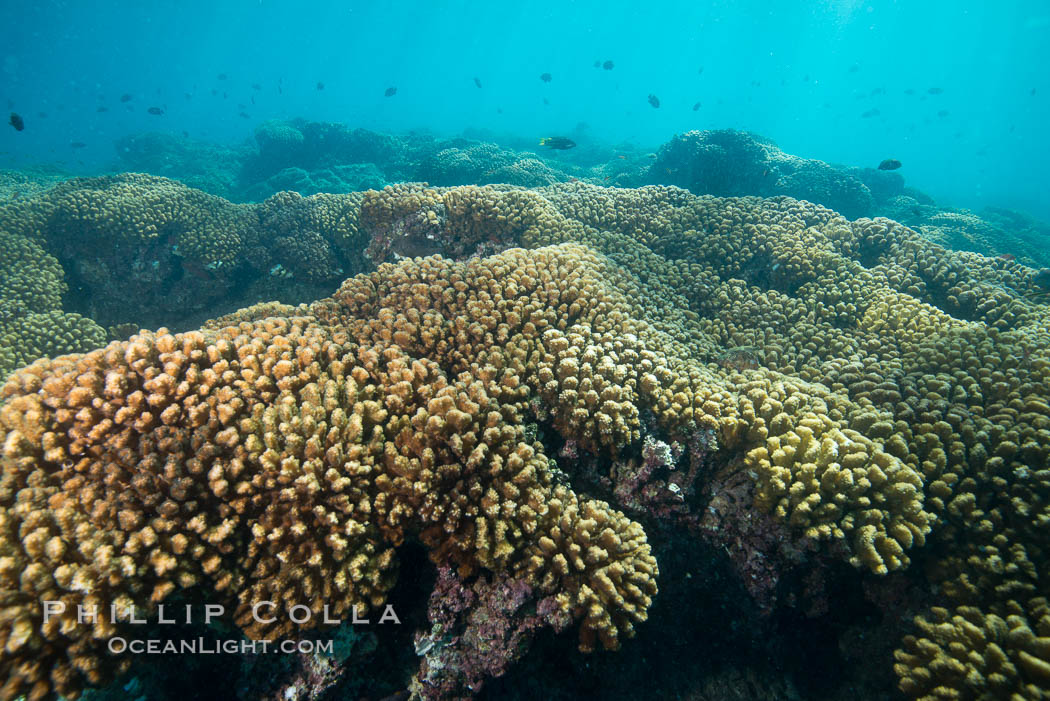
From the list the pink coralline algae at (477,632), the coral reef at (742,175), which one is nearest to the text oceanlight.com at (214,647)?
the pink coralline algae at (477,632)

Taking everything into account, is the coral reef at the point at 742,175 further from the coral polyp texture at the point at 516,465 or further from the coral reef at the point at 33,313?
the coral reef at the point at 33,313

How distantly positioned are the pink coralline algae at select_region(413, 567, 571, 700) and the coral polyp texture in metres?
0.02

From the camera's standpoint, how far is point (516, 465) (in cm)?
328

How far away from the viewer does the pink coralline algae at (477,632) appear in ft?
10.3

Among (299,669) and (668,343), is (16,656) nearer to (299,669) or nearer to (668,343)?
(299,669)

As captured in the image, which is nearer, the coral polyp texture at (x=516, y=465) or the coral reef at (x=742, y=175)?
the coral polyp texture at (x=516, y=465)

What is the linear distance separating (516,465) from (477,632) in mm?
1290

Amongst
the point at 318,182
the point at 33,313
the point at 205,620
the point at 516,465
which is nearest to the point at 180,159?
the point at 318,182

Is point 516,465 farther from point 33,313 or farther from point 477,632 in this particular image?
point 33,313

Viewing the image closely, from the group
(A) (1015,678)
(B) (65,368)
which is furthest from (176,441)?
(A) (1015,678)

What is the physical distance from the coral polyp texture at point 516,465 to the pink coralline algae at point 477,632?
0.02m

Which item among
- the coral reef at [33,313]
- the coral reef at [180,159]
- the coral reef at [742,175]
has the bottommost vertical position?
the coral reef at [33,313]

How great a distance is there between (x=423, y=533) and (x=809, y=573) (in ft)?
11.1

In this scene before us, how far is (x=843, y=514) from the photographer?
3.53 m
